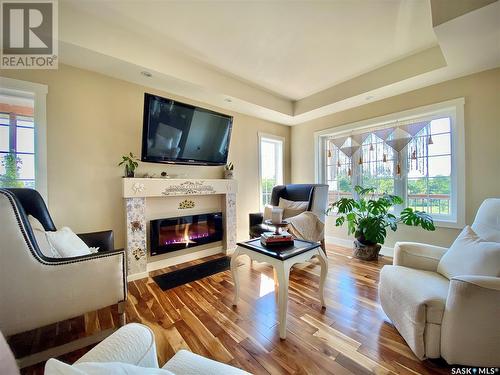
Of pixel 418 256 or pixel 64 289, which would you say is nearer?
pixel 64 289

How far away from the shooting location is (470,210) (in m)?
2.48

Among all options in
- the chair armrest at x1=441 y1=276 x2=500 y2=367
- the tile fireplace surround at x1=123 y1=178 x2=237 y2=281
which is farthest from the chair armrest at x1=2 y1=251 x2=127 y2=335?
the chair armrest at x1=441 y1=276 x2=500 y2=367

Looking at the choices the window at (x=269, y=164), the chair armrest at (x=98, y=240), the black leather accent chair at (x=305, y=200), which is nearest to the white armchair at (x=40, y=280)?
the chair armrest at (x=98, y=240)

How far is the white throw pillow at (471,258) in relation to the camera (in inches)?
49.5

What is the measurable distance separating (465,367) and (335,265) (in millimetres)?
1534

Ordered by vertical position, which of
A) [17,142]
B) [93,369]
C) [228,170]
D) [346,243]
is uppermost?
[17,142]

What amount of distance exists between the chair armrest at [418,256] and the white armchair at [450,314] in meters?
0.13

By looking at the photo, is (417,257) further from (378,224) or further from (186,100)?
(186,100)

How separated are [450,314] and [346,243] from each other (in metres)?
2.45

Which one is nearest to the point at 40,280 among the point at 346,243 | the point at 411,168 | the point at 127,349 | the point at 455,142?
the point at 127,349

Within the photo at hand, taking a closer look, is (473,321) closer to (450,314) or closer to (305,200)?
(450,314)

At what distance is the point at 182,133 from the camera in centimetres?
272

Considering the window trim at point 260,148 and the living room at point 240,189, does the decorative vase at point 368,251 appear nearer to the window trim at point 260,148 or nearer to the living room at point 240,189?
the living room at point 240,189
